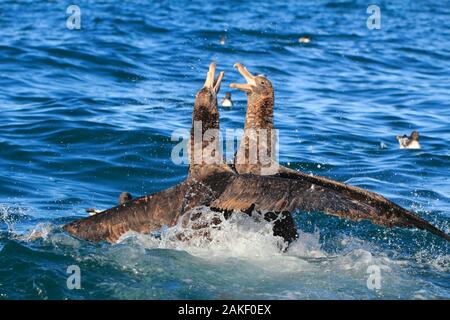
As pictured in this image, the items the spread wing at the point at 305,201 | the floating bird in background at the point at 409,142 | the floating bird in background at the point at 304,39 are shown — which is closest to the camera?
the spread wing at the point at 305,201

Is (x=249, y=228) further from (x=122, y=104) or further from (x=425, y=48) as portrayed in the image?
(x=425, y=48)

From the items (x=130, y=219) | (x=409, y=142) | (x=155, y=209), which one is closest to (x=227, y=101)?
(x=409, y=142)

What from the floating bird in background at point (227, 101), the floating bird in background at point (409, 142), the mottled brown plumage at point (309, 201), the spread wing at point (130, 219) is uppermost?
the mottled brown plumage at point (309, 201)

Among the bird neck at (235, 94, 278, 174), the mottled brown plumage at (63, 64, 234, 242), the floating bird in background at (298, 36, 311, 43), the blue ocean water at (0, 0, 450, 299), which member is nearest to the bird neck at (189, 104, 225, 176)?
the mottled brown plumage at (63, 64, 234, 242)

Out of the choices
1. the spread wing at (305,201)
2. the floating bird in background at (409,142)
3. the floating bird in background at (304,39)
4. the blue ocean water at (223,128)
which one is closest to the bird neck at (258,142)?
the blue ocean water at (223,128)

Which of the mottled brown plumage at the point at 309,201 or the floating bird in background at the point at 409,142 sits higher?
the mottled brown plumage at the point at 309,201

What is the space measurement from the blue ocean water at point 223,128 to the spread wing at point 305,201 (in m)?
0.75

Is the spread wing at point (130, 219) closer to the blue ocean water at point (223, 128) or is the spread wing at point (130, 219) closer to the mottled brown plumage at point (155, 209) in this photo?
the mottled brown plumage at point (155, 209)

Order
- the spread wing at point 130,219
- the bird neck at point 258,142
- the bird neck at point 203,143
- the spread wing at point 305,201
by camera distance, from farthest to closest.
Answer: the bird neck at point 258,142, the bird neck at point 203,143, the spread wing at point 130,219, the spread wing at point 305,201

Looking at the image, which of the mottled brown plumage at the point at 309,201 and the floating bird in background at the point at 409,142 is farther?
the floating bird in background at the point at 409,142

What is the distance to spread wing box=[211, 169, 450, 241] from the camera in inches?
295

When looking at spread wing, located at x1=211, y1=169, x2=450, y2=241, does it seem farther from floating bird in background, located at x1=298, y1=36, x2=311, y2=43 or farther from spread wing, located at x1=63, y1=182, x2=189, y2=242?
floating bird in background, located at x1=298, y1=36, x2=311, y2=43

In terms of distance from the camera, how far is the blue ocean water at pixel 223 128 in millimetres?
8328

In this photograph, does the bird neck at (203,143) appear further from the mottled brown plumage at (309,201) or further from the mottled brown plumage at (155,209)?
the mottled brown plumage at (309,201)
